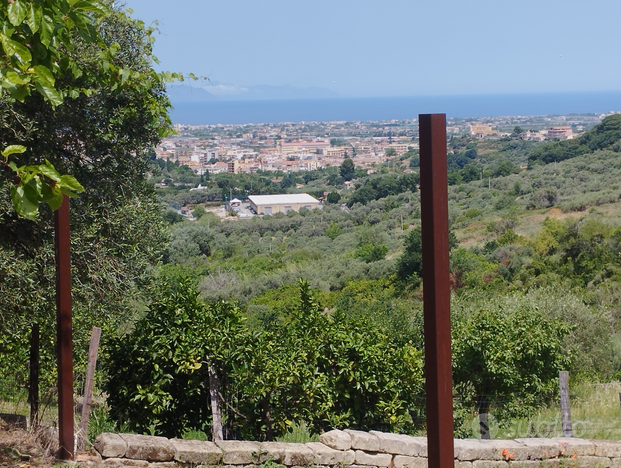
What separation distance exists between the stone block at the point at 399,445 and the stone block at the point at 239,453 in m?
1.07

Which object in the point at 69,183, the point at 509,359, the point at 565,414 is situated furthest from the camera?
the point at 509,359

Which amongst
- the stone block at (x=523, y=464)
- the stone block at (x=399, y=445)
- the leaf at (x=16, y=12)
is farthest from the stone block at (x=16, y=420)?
the stone block at (x=523, y=464)

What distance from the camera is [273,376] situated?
5738 millimetres

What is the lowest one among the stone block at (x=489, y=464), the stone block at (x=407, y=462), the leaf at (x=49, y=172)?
the stone block at (x=489, y=464)

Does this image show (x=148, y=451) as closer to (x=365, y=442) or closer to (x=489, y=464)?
(x=365, y=442)

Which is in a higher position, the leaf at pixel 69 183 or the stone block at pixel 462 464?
the leaf at pixel 69 183

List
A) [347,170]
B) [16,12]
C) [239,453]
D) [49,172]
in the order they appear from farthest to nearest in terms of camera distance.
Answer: [347,170]
[239,453]
[16,12]
[49,172]

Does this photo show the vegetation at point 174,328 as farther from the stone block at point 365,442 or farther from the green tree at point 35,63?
the stone block at point 365,442

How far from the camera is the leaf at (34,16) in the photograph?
8.27ft

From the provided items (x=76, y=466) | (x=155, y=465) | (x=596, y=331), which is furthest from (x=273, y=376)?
(x=596, y=331)

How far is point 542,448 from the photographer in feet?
17.4

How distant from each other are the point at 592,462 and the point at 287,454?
2824mm

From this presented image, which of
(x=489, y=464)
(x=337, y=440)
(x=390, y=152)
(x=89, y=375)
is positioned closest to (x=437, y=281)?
(x=337, y=440)

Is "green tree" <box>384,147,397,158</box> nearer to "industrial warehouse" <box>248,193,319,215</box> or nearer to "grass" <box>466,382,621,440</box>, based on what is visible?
"industrial warehouse" <box>248,193,319,215</box>
